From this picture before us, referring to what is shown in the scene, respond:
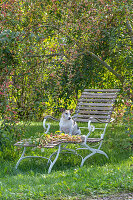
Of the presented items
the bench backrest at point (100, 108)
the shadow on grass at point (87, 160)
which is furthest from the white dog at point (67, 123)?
the bench backrest at point (100, 108)

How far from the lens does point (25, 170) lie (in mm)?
5875

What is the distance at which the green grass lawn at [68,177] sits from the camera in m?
4.48

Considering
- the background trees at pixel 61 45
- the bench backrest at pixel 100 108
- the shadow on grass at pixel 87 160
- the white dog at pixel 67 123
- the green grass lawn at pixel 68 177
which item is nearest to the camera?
the green grass lawn at pixel 68 177

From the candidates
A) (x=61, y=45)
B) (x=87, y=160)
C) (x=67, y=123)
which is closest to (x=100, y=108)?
(x=67, y=123)

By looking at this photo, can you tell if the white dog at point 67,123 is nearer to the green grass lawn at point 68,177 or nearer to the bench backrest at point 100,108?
the green grass lawn at point 68,177

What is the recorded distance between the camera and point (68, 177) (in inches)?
203

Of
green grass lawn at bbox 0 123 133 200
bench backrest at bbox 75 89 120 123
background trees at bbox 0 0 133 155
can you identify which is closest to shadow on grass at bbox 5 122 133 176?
green grass lawn at bbox 0 123 133 200

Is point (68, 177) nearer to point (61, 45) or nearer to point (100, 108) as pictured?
point (100, 108)

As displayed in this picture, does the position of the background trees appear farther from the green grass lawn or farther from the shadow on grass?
the green grass lawn

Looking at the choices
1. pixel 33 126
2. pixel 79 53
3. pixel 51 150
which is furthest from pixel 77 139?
pixel 33 126

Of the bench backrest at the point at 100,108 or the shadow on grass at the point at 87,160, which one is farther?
the bench backrest at the point at 100,108

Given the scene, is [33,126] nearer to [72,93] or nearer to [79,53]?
[72,93]

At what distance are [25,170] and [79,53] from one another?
10.2 ft

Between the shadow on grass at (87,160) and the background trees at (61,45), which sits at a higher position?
the background trees at (61,45)
